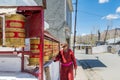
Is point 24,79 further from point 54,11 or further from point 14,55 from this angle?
point 54,11

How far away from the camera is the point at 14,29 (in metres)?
6.26

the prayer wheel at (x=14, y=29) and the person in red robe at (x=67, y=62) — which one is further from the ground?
the prayer wheel at (x=14, y=29)

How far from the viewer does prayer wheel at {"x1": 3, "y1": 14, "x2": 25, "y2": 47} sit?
622 cm

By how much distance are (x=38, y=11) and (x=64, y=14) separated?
17.9 meters

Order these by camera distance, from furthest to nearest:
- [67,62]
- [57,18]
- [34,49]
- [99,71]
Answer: [57,18]
[99,71]
[67,62]
[34,49]

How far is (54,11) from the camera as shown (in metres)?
24.6

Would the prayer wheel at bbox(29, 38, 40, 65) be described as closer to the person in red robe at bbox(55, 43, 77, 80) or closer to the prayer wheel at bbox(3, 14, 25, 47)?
the prayer wheel at bbox(3, 14, 25, 47)

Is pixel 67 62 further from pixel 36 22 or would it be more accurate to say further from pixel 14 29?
pixel 14 29

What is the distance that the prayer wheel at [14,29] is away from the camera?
622 centimetres

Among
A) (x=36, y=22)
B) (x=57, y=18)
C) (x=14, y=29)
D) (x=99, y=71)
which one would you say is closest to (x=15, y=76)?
(x=14, y=29)

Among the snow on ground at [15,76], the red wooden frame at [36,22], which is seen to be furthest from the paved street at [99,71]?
the red wooden frame at [36,22]

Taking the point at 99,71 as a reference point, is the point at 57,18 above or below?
above

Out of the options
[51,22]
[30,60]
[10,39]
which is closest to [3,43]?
[10,39]

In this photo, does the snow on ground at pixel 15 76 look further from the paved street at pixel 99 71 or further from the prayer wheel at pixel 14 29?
the paved street at pixel 99 71
